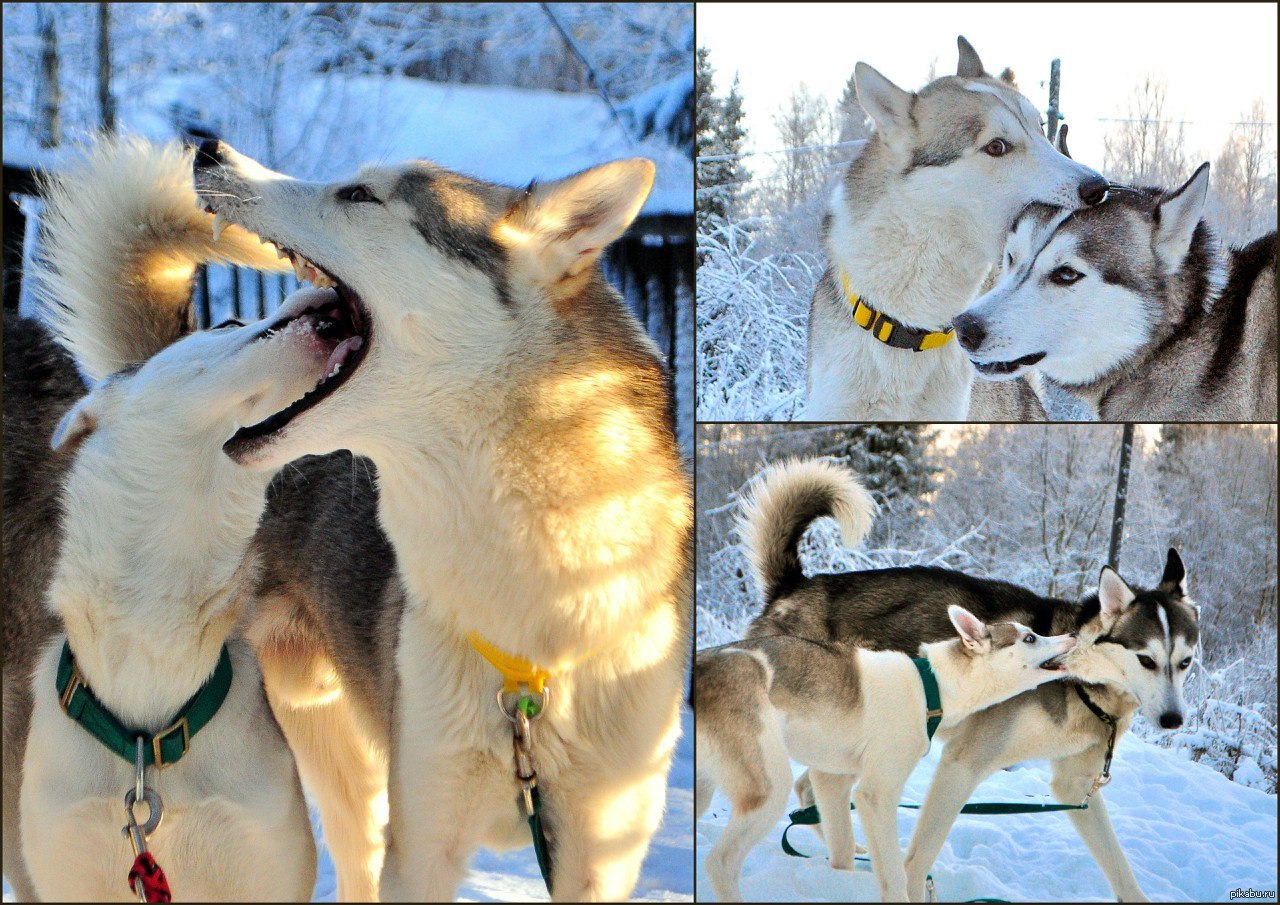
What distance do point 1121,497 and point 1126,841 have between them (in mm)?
800

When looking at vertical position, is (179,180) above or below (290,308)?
above

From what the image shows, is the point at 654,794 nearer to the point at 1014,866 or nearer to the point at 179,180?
the point at 1014,866

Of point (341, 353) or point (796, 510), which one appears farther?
point (796, 510)

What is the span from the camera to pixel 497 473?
1.68 meters

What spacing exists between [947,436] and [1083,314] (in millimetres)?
403

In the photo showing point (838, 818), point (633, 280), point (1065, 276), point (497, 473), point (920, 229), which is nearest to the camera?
point (497, 473)

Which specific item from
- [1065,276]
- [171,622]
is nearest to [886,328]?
[1065,276]

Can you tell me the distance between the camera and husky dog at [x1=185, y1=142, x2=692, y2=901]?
1680 mm

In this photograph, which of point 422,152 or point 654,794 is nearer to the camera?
point 654,794

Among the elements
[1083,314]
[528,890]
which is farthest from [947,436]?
[528,890]

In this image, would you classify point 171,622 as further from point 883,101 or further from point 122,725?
point 883,101

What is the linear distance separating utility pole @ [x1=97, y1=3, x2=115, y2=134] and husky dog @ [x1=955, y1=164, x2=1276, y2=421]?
3566 millimetres

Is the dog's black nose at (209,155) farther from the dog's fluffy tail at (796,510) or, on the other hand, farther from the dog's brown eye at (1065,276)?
the dog's brown eye at (1065,276)

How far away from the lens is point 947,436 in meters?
2.29
